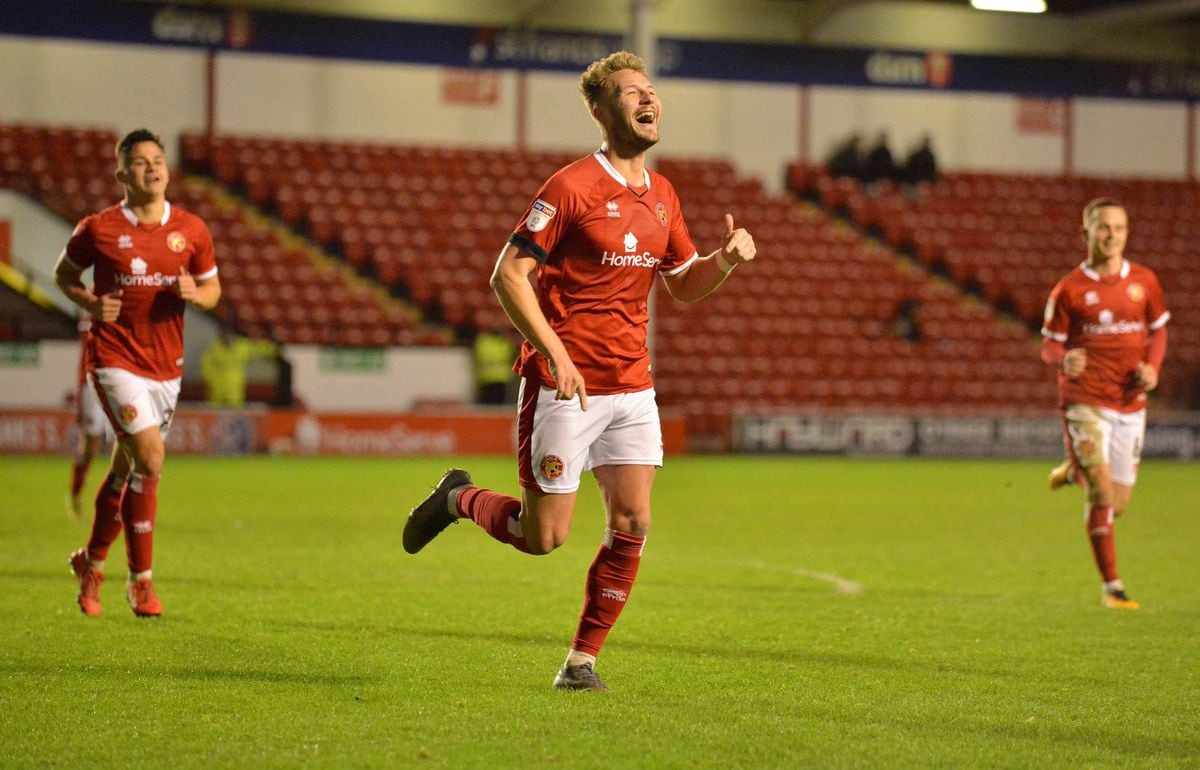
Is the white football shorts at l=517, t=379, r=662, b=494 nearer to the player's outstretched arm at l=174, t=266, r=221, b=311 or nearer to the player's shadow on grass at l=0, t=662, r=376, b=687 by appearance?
the player's shadow on grass at l=0, t=662, r=376, b=687

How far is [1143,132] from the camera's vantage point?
3506 centimetres

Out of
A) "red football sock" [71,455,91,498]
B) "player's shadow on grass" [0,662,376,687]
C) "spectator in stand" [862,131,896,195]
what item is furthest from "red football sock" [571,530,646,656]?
"spectator in stand" [862,131,896,195]

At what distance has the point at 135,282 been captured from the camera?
742 centimetres

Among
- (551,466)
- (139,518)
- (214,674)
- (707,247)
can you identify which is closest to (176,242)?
(139,518)

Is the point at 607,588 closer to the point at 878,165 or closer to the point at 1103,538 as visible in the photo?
the point at 1103,538

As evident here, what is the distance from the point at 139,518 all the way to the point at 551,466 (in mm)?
2716

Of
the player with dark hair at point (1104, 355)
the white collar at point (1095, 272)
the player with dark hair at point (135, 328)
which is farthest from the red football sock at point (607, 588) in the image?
the white collar at point (1095, 272)

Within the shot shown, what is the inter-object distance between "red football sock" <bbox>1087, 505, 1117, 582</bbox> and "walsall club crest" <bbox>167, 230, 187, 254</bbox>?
5.15 metres

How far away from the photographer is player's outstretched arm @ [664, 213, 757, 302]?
5.74 metres

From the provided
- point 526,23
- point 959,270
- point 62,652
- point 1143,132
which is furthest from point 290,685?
point 1143,132

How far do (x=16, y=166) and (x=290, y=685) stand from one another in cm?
2271

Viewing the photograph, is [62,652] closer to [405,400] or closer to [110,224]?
[110,224]

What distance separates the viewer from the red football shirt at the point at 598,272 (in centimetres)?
557

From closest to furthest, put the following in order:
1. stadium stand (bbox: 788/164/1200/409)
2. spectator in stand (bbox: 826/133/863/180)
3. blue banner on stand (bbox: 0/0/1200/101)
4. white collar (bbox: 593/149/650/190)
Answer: white collar (bbox: 593/149/650/190) → blue banner on stand (bbox: 0/0/1200/101) → stadium stand (bbox: 788/164/1200/409) → spectator in stand (bbox: 826/133/863/180)
